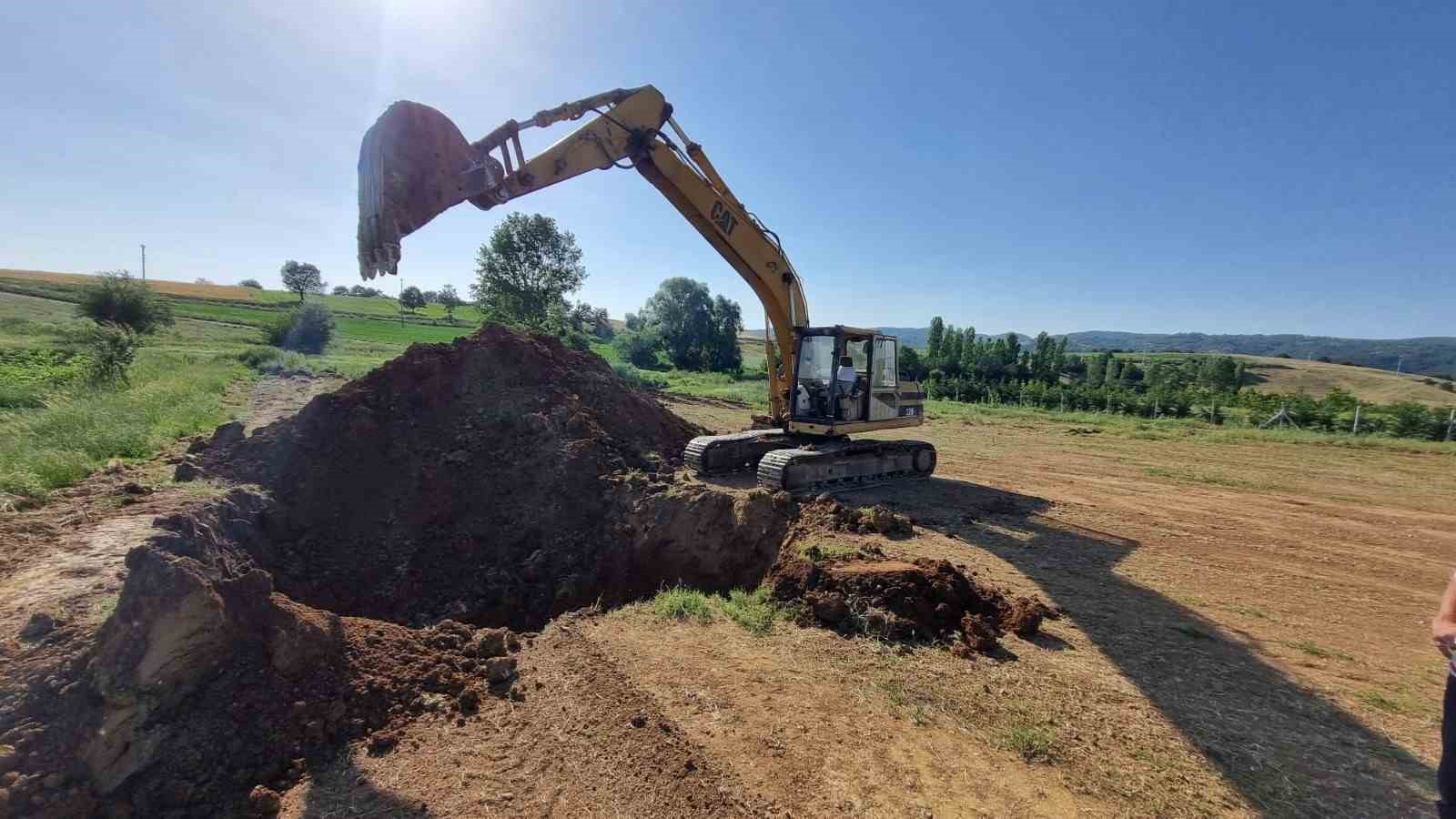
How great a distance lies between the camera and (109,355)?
46.0ft

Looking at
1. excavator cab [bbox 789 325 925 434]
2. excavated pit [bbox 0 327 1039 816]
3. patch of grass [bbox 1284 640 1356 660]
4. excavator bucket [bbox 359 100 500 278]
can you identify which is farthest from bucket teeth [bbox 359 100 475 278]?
patch of grass [bbox 1284 640 1356 660]

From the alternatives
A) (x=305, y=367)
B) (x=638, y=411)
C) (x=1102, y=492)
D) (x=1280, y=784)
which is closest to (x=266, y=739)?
(x=1280, y=784)

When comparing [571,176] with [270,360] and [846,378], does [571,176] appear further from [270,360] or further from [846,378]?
[270,360]

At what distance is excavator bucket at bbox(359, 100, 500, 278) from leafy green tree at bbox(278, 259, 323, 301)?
8770cm

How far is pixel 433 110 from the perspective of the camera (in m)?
6.60

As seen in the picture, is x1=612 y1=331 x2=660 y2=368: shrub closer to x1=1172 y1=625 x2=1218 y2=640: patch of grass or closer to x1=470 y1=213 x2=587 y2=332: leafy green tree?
x1=470 y1=213 x2=587 y2=332: leafy green tree

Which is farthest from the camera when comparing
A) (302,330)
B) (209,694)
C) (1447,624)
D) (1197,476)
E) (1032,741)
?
(302,330)

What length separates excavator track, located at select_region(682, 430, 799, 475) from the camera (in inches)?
392

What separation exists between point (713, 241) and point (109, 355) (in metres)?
15.7

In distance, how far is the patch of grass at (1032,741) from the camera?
3.33 metres

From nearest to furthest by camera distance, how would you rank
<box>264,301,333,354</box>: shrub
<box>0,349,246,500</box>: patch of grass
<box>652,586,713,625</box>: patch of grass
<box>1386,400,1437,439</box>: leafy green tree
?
1. <box>652,586,713,625</box>: patch of grass
2. <box>0,349,246,500</box>: patch of grass
3. <box>1386,400,1437,439</box>: leafy green tree
4. <box>264,301,333,354</box>: shrub

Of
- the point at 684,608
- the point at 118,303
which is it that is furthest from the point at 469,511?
the point at 118,303

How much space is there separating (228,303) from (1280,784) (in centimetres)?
8208

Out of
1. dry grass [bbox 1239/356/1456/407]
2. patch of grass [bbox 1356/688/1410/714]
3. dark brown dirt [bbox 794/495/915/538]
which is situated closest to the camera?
patch of grass [bbox 1356/688/1410/714]
